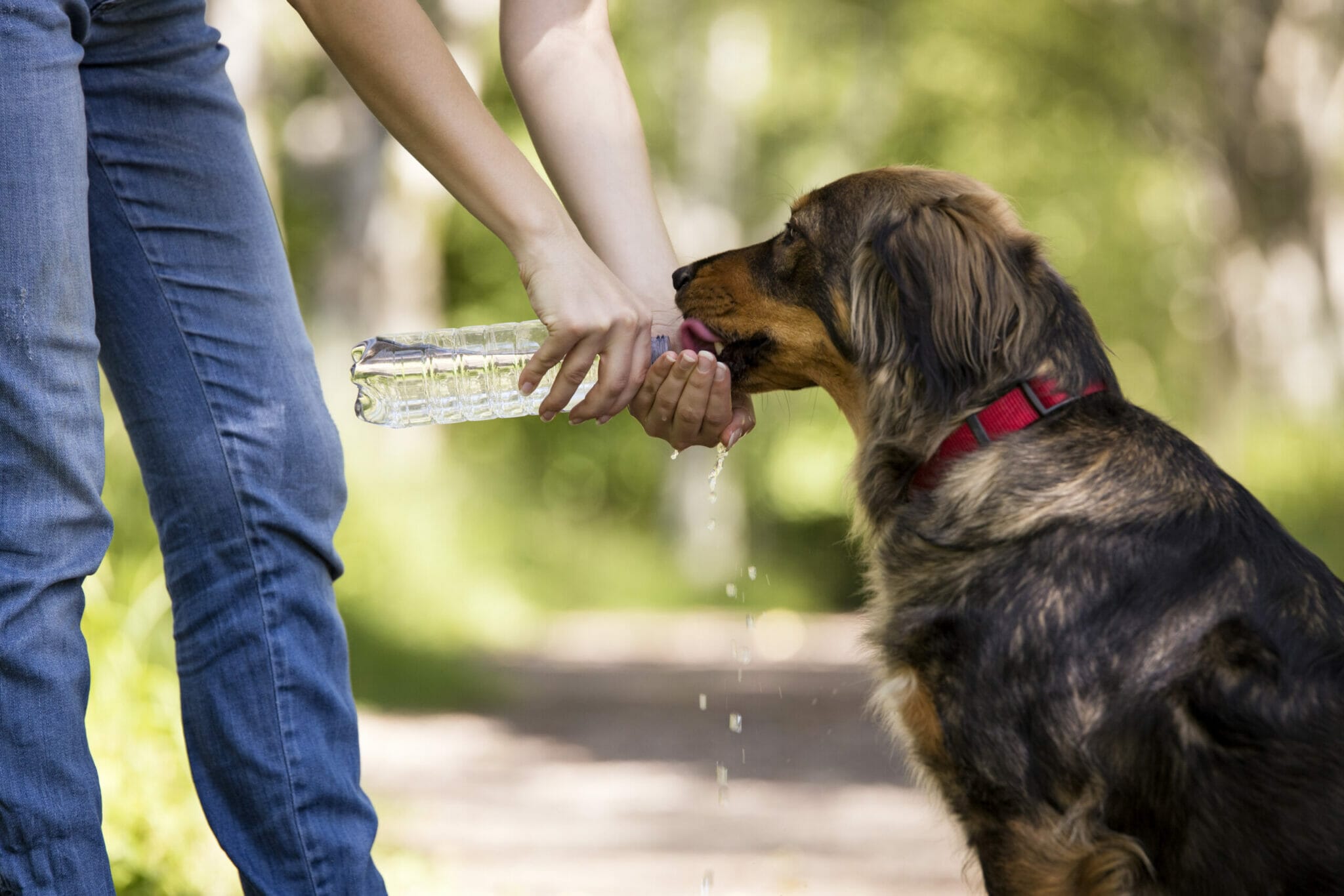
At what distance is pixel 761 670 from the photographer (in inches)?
458

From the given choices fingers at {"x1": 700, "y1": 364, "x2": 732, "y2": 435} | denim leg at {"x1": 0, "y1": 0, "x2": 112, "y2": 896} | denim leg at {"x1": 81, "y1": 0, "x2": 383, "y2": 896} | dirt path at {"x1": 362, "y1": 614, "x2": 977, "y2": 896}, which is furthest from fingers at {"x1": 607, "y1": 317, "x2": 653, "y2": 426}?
denim leg at {"x1": 0, "y1": 0, "x2": 112, "y2": 896}

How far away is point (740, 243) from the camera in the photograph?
21.1m

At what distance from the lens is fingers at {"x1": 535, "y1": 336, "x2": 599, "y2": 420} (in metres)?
2.75

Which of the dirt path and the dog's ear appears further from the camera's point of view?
the dirt path

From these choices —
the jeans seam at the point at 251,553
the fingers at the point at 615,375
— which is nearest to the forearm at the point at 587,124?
the fingers at the point at 615,375

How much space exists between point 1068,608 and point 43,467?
184cm

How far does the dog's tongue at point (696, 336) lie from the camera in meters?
3.42

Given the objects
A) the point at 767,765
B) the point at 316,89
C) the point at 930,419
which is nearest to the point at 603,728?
the point at 767,765

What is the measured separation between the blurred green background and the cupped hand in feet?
2.85

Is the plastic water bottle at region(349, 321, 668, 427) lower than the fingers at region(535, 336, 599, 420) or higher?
lower

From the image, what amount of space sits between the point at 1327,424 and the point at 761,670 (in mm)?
6686

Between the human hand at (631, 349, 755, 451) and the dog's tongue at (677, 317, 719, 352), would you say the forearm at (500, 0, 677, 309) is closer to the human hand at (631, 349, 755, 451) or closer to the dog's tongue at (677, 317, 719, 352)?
the dog's tongue at (677, 317, 719, 352)

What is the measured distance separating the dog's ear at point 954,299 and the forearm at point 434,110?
830 millimetres

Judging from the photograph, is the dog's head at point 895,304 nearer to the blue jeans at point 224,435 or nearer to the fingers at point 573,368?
the fingers at point 573,368
